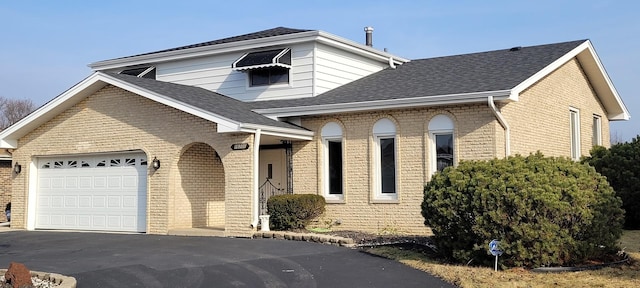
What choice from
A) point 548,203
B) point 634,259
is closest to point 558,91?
point 634,259

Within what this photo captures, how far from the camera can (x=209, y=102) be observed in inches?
758

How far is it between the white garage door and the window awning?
14.1 ft

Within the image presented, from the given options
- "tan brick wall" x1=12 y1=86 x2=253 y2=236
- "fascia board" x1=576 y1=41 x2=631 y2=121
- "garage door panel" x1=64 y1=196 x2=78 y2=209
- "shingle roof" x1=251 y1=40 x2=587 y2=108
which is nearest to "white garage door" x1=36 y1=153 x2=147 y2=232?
"garage door panel" x1=64 y1=196 x2=78 y2=209

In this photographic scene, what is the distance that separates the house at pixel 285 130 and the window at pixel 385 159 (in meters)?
0.04

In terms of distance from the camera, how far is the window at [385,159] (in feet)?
60.0

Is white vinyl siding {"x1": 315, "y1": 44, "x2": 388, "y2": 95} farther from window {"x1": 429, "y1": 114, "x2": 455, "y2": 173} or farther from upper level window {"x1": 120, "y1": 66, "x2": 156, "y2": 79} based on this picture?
upper level window {"x1": 120, "y1": 66, "x2": 156, "y2": 79}

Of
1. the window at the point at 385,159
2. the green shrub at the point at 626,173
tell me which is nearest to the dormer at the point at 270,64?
the window at the point at 385,159

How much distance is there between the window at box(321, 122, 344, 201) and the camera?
19045 millimetres

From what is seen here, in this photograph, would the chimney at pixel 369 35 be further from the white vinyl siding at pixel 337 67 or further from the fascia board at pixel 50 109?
the fascia board at pixel 50 109

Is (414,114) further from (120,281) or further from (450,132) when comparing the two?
(120,281)

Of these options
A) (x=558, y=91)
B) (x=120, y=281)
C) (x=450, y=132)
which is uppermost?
(x=558, y=91)

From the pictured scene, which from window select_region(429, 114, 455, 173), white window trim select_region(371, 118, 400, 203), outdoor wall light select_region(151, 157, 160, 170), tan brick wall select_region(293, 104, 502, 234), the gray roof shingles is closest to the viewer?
tan brick wall select_region(293, 104, 502, 234)

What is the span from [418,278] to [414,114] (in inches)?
302

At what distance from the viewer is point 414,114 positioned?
17953 millimetres
